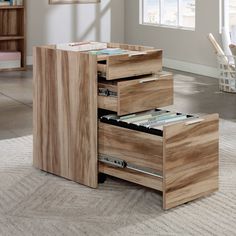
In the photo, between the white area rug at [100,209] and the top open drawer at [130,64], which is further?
the top open drawer at [130,64]

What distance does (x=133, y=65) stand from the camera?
3312 millimetres

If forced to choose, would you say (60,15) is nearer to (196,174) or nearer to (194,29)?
(194,29)

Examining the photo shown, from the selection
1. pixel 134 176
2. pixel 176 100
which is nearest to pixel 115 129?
pixel 134 176

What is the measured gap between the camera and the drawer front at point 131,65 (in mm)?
3213

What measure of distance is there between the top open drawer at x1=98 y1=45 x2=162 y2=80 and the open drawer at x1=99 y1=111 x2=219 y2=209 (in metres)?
0.26

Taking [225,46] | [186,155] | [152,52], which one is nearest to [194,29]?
[225,46]

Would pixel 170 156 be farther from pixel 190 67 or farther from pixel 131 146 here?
pixel 190 67

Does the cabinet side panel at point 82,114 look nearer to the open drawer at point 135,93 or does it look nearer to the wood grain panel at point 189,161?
the open drawer at point 135,93

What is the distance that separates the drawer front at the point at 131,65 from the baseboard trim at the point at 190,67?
11.6 feet

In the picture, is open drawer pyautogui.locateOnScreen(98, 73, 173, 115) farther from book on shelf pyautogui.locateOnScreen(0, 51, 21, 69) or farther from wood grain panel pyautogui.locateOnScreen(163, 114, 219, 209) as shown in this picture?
book on shelf pyautogui.locateOnScreen(0, 51, 21, 69)

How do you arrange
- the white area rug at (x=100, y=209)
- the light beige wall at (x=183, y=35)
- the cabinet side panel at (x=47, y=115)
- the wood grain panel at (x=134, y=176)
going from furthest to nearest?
the light beige wall at (x=183, y=35) → the cabinet side panel at (x=47, y=115) → the wood grain panel at (x=134, y=176) → the white area rug at (x=100, y=209)

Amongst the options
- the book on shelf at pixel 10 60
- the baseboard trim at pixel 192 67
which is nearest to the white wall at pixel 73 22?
the book on shelf at pixel 10 60

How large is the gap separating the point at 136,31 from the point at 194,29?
1.13 m

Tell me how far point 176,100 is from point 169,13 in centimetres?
209
